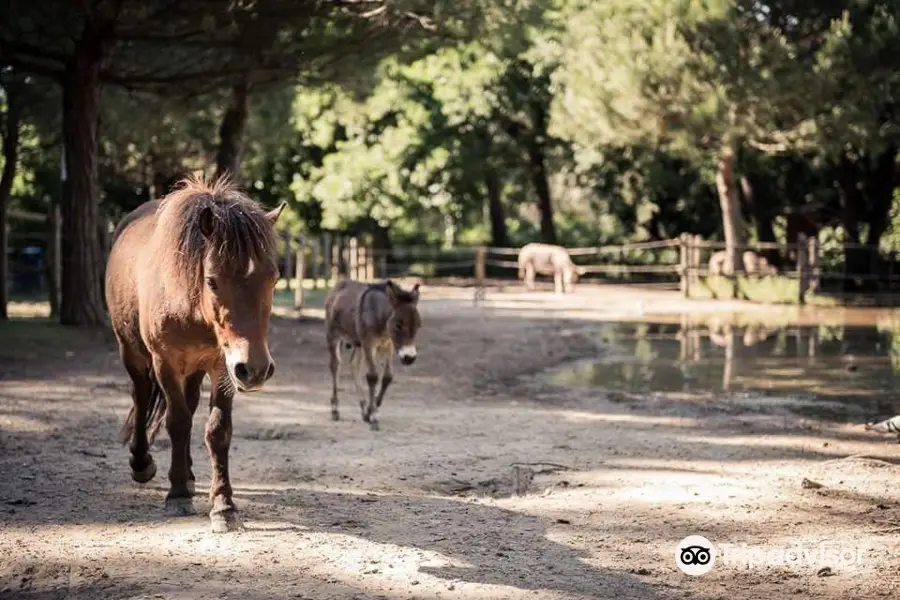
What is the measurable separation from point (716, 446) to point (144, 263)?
4.97 meters

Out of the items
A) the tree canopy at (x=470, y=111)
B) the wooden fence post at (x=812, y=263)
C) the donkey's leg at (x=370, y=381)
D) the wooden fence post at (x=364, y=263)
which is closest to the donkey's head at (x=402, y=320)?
the donkey's leg at (x=370, y=381)

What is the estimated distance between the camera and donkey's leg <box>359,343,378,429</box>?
9828mm

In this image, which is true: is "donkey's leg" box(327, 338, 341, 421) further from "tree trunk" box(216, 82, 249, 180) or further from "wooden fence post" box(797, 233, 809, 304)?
"wooden fence post" box(797, 233, 809, 304)

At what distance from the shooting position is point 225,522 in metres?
5.60

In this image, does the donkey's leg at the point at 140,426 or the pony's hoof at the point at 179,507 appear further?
the donkey's leg at the point at 140,426

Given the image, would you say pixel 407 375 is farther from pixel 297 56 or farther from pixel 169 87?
pixel 169 87

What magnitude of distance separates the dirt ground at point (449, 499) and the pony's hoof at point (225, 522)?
85 mm

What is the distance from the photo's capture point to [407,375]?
13.8 m

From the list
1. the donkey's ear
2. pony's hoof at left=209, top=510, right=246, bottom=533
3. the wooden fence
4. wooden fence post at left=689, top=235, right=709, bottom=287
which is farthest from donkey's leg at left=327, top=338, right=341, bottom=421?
wooden fence post at left=689, top=235, right=709, bottom=287

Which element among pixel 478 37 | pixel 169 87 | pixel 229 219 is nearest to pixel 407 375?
pixel 478 37

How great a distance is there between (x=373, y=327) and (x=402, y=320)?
43 centimetres

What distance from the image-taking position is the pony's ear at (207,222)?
5.41 m

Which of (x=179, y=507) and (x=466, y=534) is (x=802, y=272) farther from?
(x=179, y=507)

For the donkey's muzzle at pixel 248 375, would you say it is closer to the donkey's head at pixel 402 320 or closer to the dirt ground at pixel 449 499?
the dirt ground at pixel 449 499
